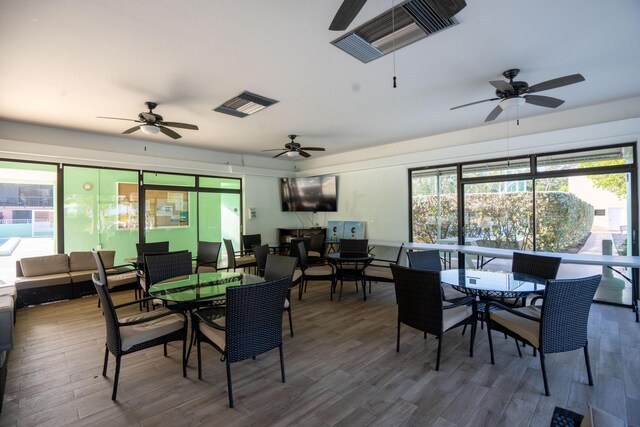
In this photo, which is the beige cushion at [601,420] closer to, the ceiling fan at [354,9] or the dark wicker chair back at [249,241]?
the ceiling fan at [354,9]

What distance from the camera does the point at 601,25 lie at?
2.59 metres

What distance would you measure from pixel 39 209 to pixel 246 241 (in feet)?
12.3

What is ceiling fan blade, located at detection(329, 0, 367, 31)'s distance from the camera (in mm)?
1730

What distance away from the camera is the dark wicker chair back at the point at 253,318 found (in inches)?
87.6

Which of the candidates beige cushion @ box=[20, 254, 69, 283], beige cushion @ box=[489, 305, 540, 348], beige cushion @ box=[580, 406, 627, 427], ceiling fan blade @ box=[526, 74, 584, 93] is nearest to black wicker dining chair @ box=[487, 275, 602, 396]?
beige cushion @ box=[489, 305, 540, 348]

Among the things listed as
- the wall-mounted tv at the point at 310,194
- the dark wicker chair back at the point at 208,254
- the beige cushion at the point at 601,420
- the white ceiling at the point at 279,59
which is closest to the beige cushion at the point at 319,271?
the dark wicker chair back at the point at 208,254

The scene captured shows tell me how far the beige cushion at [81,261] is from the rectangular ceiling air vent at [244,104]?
12.2ft

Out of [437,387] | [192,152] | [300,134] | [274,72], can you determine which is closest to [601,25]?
[274,72]

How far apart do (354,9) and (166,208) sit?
626 centimetres

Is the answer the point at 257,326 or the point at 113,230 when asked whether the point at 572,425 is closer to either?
the point at 257,326

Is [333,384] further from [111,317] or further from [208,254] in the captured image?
[208,254]

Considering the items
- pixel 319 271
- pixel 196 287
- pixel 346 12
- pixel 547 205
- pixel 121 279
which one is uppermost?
pixel 346 12

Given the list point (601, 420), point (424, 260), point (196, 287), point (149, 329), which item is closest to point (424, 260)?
point (424, 260)

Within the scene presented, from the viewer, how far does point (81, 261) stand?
5457mm
